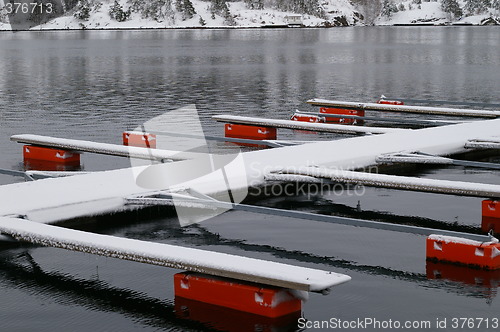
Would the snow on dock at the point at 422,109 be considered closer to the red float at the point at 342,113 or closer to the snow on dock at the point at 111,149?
the red float at the point at 342,113

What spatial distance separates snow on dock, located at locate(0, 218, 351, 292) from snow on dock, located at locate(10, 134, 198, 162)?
21.4ft

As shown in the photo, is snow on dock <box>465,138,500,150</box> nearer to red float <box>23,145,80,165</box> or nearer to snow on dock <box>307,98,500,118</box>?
snow on dock <box>307,98,500,118</box>

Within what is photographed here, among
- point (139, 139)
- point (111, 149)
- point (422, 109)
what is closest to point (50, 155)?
point (111, 149)

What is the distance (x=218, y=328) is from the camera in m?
11.1

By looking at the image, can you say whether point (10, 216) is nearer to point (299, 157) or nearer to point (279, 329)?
point (279, 329)

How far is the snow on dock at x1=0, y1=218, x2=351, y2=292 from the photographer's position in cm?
1070

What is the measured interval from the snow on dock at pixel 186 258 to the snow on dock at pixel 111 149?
21.4ft

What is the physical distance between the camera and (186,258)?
11570 mm

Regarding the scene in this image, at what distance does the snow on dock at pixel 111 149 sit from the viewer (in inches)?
789

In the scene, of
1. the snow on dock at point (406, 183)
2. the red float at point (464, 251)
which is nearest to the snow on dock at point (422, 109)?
the snow on dock at point (406, 183)

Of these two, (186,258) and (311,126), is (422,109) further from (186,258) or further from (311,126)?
(186,258)

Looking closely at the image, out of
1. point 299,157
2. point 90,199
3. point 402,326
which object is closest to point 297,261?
point 402,326

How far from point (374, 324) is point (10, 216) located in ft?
20.6

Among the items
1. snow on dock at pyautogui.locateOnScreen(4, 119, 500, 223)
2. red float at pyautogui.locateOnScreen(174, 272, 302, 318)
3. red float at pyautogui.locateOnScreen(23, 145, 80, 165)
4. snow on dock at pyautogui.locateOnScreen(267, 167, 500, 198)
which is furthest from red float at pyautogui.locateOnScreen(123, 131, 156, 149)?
red float at pyautogui.locateOnScreen(174, 272, 302, 318)
